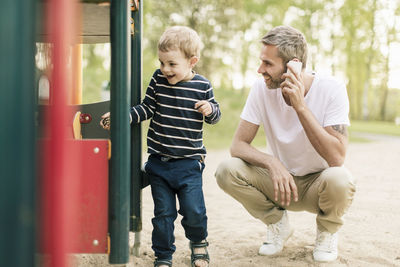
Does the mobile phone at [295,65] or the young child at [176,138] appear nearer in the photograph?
the young child at [176,138]

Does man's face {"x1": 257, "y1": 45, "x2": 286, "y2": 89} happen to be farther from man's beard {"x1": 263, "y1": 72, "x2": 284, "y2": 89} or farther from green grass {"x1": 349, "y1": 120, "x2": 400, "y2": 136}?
green grass {"x1": 349, "y1": 120, "x2": 400, "y2": 136}

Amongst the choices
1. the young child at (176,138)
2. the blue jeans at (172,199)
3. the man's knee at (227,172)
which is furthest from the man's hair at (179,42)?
the man's knee at (227,172)

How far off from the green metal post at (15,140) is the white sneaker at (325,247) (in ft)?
6.58

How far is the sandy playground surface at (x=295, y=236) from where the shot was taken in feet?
8.71

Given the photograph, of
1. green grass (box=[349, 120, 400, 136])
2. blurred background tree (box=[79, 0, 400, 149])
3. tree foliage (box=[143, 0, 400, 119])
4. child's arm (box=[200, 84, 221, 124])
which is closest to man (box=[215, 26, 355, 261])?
child's arm (box=[200, 84, 221, 124])

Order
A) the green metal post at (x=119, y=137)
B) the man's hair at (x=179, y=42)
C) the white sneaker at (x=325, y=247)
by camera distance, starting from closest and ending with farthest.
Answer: the green metal post at (x=119, y=137) < the man's hair at (x=179, y=42) < the white sneaker at (x=325, y=247)

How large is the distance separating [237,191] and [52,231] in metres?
1.90

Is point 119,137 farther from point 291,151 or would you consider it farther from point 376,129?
point 376,129

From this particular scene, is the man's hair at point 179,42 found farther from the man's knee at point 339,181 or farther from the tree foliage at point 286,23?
the tree foliage at point 286,23

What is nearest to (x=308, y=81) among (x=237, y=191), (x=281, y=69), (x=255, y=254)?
(x=281, y=69)

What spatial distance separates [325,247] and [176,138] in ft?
3.42

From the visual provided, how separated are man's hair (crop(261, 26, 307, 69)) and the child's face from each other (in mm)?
512

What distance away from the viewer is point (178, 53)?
241 cm

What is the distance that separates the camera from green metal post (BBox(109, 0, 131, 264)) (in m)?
1.66
